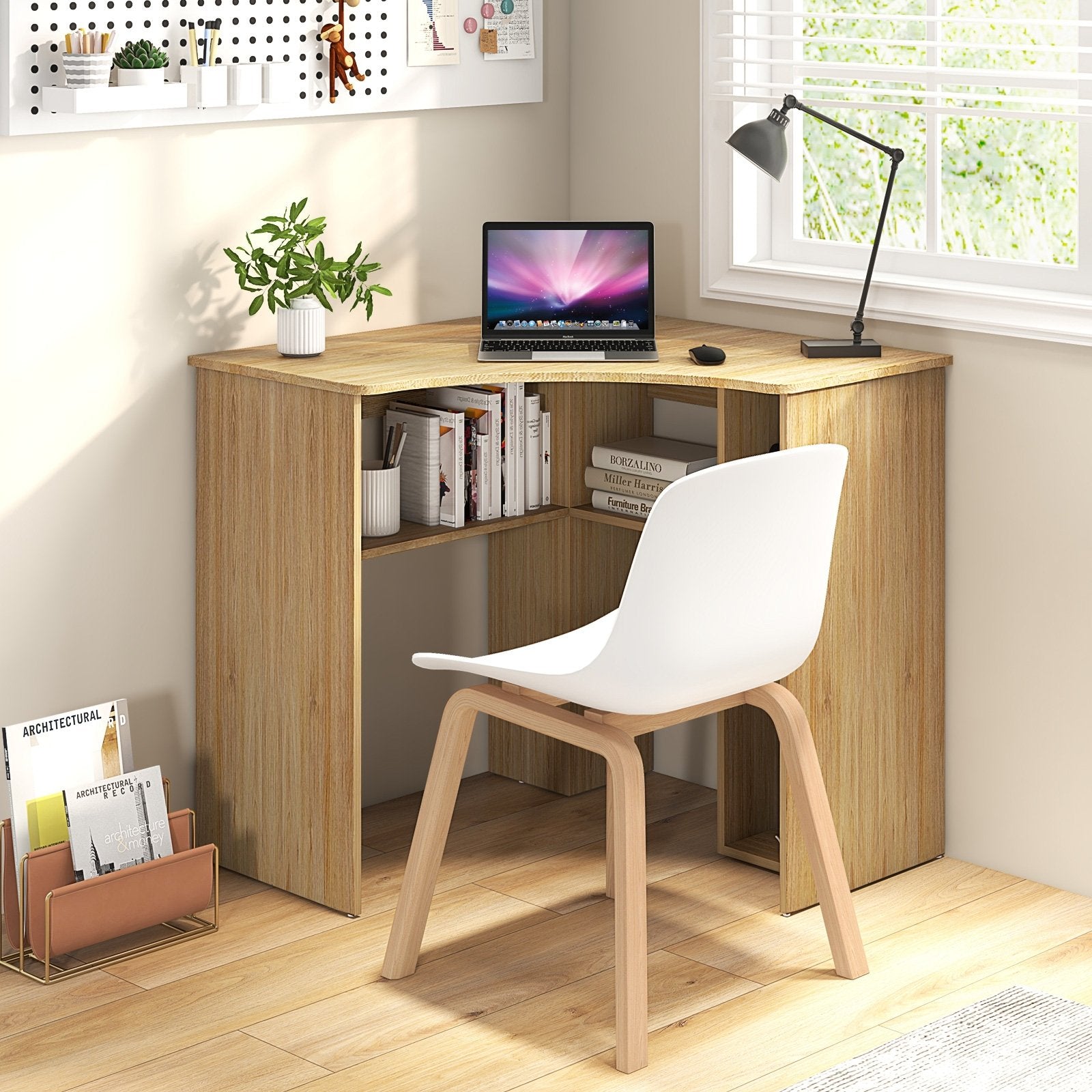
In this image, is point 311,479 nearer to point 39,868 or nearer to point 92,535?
point 92,535

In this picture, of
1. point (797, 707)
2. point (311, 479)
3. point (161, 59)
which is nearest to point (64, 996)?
point (311, 479)

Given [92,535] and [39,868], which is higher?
[92,535]

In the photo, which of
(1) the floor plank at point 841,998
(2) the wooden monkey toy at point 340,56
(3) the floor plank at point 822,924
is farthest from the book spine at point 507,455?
(1) the floor plank at point 841,998

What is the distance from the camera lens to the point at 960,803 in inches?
123

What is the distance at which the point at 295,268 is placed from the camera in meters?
2.93

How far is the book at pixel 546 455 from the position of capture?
320cm

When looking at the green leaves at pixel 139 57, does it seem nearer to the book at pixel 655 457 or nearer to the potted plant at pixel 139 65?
the potted plant at pixel 139 65

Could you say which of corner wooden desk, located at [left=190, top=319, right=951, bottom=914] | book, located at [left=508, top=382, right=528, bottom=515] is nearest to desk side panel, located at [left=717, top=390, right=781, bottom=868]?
corner wooden desk, located at [left=190, top=319, right=951, bottom=914]

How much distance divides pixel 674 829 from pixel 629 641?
1031 millimetres

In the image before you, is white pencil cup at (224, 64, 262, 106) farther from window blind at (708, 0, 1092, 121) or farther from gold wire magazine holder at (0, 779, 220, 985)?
gold wire magazine holder at (0, 779, 220, 985)

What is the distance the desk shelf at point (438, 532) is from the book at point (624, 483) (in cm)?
7

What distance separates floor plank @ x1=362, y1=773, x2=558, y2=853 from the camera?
325 centimetres

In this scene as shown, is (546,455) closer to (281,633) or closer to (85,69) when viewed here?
(281,633)

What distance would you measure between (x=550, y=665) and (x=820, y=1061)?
2.04 ft
